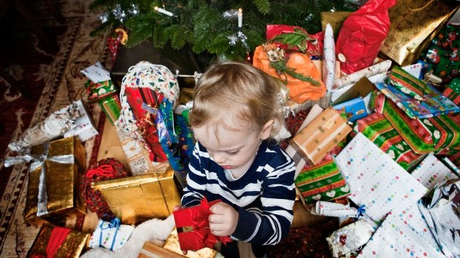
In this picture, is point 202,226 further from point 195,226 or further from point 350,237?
point 350,237

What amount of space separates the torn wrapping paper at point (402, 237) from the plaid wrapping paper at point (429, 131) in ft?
0.85

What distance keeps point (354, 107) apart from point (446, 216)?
59 centimetres

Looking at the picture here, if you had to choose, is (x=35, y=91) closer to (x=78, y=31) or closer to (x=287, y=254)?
(x=78, y=31)

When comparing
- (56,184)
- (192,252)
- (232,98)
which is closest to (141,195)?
(192,252)

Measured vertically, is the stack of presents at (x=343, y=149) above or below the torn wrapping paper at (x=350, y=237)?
above

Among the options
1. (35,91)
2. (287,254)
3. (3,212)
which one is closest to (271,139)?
(287,254)

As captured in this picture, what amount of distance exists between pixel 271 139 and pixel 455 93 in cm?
106

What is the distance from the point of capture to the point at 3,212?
167cm

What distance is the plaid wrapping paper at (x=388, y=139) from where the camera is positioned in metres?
1.37

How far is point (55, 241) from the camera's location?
142 centimetres

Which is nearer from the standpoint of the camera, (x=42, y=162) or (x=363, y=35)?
(x=363, y=35)

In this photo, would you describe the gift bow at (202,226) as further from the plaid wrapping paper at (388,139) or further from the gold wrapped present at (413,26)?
the gold wrapped present at (413,26)

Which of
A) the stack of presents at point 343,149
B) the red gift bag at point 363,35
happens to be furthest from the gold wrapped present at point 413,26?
the red gift bag at point 363,35

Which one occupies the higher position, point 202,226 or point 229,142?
point 229,142
